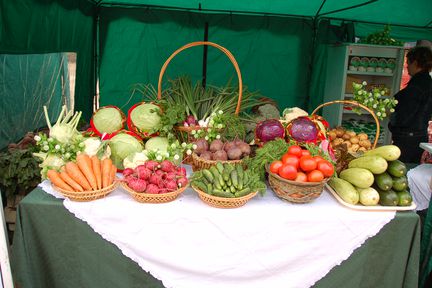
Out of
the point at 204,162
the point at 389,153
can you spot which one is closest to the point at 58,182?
the point at 204,162

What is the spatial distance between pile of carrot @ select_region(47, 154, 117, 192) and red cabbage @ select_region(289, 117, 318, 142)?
3.60ft

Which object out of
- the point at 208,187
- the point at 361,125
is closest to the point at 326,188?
the point at 208,187

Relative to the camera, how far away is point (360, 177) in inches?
77.8

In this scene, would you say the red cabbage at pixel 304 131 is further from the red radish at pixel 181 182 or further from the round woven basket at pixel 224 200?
the red radish at pixel 181 182

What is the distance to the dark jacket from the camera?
155 inches

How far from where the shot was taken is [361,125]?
580cm

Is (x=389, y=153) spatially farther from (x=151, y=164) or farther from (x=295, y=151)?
(x=151, y=164)

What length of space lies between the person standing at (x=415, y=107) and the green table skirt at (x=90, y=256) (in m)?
2.37

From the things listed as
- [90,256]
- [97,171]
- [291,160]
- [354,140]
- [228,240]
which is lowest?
[90,256]

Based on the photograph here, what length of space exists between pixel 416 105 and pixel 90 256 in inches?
142

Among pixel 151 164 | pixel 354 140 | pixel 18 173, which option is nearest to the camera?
pixel 151 164

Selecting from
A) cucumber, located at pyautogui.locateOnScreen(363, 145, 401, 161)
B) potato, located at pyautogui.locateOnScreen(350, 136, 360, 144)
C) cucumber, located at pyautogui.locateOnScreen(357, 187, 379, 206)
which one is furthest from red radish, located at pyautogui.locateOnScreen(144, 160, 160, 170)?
potato, located at pyautogui.locateOnScreen(350, 136, 360, 144)

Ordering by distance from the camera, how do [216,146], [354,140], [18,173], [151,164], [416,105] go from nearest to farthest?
[151,164]
[216,146]
[18,173]
[354,140]
[416,105]

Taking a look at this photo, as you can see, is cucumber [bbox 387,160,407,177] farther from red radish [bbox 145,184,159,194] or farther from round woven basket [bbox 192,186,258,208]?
red radish [bbox 145,184,159,194]
